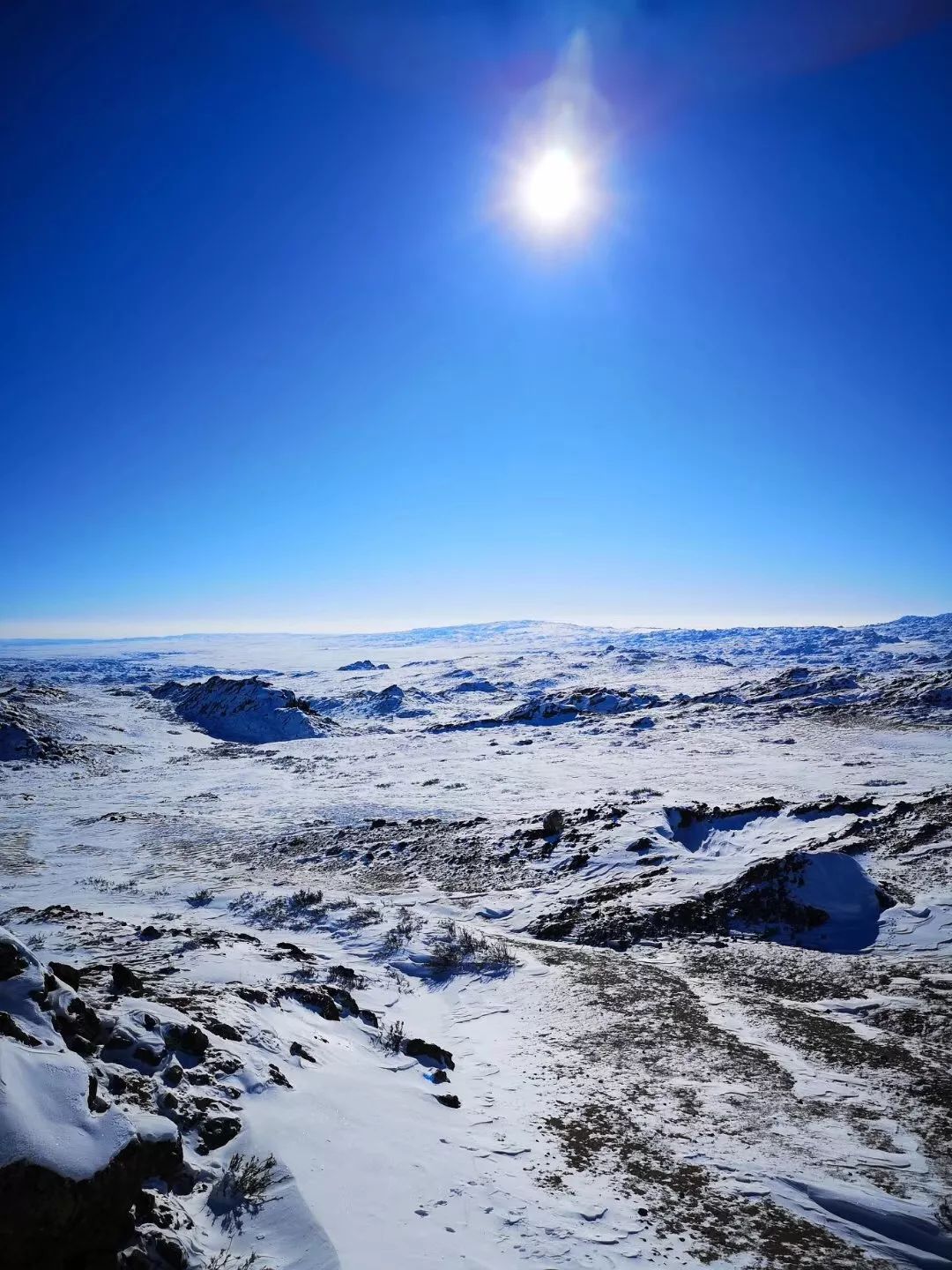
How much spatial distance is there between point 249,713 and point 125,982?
7117cm

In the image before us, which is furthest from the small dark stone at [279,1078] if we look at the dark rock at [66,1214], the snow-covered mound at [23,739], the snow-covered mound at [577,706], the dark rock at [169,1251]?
the snow-covered mound at [577,706]

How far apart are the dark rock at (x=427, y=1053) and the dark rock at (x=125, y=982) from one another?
4.05 m

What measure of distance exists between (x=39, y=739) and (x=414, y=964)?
2043 inches

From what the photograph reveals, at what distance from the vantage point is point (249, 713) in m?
75.0

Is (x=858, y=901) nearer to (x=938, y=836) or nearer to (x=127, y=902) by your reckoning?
(x=938, y=836)

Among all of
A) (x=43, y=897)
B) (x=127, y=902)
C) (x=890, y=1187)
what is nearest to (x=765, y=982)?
(x=890, y=1187)

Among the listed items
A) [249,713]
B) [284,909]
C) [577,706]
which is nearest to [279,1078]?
[284,909]

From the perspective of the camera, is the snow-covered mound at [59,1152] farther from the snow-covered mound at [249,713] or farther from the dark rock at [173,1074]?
the snow-covered mound at [249,713]

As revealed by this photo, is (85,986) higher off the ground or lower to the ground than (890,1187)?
higher

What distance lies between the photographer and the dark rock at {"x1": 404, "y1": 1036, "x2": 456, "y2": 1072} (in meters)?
8.81

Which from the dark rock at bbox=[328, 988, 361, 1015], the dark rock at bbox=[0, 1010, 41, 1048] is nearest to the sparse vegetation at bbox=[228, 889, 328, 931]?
the dark rock at bbox=[328, 988, 361, 1015]

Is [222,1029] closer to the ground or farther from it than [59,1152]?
closer to the ground

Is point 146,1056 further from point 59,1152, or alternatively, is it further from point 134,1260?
point 59,1152

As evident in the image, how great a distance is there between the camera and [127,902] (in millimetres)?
17328
